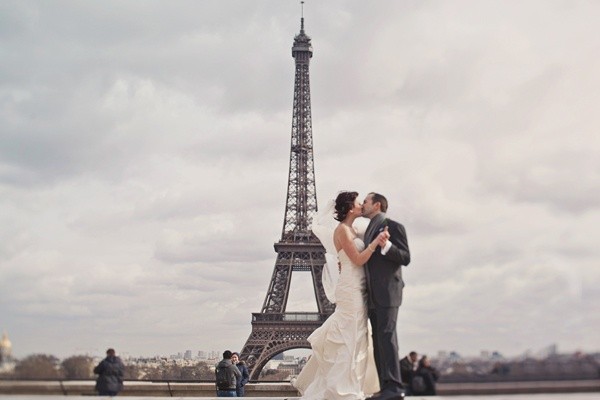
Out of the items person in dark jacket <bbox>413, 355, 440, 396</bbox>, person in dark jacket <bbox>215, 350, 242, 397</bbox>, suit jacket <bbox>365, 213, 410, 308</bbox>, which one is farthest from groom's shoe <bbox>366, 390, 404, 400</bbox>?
person in dark jacket <bbox>215, 350, 242, 397</bbox>

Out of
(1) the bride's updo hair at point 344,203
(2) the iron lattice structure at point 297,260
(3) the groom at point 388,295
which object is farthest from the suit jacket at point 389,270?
(2) the iron lattice structure at point 297,260

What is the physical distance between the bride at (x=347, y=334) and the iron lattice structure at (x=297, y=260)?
127 ft

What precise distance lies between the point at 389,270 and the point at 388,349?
0.74 metres

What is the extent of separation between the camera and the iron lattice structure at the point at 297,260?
5047 centimetres

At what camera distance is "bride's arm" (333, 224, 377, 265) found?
7.48m

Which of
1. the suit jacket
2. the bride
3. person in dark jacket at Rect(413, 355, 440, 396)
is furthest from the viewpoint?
person in dark jacket at Rect(413, 355, 440, 396)

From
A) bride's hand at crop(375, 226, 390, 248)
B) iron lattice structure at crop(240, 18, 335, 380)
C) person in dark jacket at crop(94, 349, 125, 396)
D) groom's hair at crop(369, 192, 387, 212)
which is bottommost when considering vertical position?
person in dark jacket at crop(94, 349, 125, 396)

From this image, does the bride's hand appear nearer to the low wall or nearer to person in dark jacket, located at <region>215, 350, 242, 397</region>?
the low wall

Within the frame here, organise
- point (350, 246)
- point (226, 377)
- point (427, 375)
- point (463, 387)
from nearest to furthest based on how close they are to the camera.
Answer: point (463, 387) → point (350, 246) → point (427, 375) → point (226, 377)

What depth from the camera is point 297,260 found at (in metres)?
56.9

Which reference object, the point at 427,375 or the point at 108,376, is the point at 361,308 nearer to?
the point at 427,375

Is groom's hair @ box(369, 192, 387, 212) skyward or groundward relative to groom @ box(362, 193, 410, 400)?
skyward

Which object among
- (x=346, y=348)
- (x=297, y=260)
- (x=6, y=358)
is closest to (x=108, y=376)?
(x=6, y=358)

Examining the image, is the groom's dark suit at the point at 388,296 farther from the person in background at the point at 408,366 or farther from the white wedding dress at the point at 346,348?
the person in background at the point at 408,366
